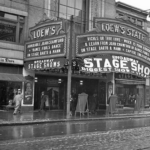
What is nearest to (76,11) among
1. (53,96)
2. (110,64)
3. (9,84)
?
(110,64)

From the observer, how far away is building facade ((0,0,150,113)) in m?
19.2

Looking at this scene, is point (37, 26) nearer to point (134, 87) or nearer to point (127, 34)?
point (127, 34)

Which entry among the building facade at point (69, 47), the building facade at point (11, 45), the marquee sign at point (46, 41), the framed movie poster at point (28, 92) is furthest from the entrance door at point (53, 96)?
the marquee sign at point (46, 41)

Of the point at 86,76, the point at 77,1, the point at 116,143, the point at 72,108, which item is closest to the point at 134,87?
the point at 86,76

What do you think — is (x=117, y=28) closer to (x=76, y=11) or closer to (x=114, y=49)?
(x=114, y=49)

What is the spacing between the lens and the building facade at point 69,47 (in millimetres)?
19172

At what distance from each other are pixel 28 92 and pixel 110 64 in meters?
7.36

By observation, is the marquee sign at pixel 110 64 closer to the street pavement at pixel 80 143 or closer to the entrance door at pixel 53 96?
the entrance door at pixel 53 96

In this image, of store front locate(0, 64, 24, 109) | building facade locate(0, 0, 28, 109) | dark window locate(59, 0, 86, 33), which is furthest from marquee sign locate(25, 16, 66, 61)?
dark window locate(59, 0, 86, 33)

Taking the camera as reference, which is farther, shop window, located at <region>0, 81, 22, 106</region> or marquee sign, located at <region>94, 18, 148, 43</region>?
shop window, located at <region>0, 81, 22, 106</region>

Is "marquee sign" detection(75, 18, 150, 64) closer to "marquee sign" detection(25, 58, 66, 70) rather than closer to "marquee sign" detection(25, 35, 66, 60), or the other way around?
"marquee sign" detection(25, 35, 66, 60)

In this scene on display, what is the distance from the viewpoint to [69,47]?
18391 millimetres

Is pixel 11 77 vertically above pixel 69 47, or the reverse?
pixel 69 47

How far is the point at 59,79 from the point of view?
2498cm
